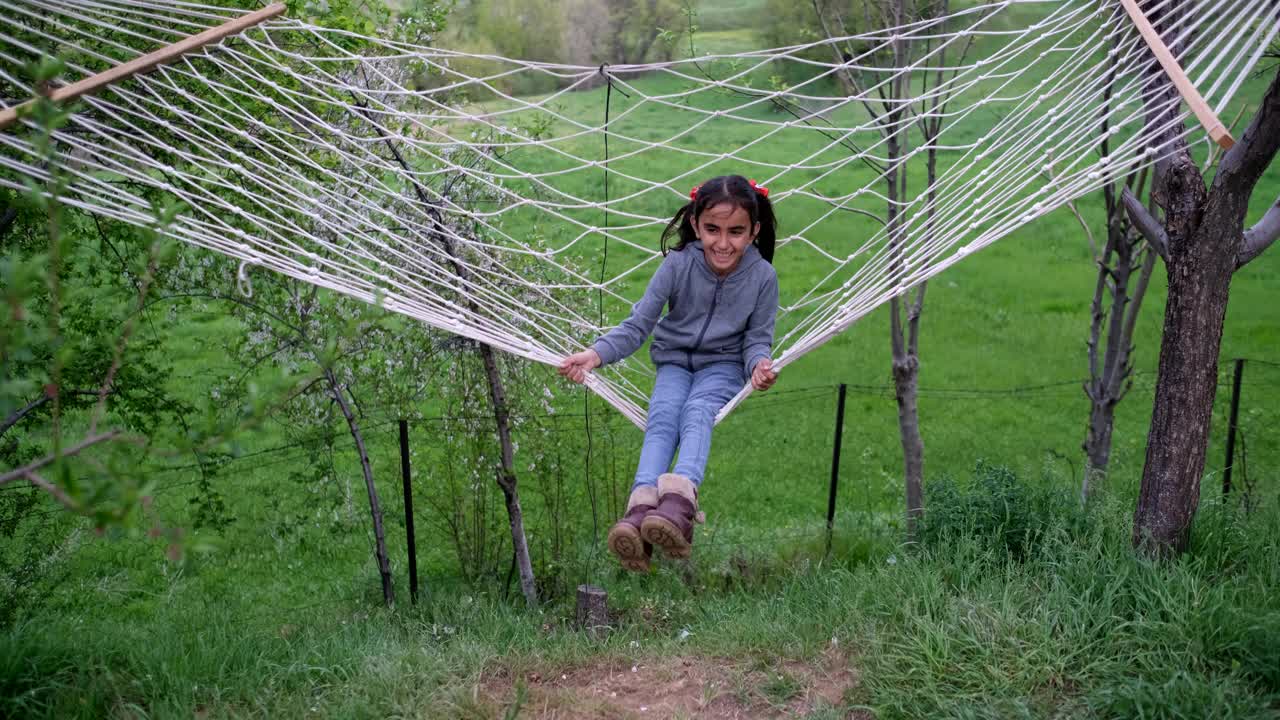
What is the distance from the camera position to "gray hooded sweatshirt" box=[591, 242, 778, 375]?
8.83ft

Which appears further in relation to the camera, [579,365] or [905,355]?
[905,355]

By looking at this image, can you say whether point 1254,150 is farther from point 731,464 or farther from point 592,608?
point 731,464

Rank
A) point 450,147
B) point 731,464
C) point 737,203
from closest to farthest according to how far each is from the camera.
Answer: point 737,203 → point 450,147 → point 731,464

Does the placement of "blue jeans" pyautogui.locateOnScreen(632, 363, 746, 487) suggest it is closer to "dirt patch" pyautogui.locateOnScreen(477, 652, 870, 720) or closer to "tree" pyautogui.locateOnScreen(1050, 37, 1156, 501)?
"dirt patch" pyautogui.locateOnScreen(477, 652, 870, 720)

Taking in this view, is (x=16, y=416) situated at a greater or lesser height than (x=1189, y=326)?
lesser

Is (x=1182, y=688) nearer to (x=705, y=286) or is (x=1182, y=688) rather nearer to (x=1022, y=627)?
(x=1022, y=627)

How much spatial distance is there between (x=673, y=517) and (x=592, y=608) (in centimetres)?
85

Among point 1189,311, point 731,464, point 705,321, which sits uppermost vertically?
point 1189,311

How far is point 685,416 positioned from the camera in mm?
2520

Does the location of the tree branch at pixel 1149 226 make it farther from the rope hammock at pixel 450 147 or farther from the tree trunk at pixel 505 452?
the tree trunk at pixel 505 452

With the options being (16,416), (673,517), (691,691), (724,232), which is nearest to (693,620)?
(691,691)

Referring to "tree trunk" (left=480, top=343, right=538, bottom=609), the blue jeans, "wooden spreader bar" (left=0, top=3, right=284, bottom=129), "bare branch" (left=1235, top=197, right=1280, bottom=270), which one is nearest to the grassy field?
"tree trunk" (left=480, top=343, right=538, bottom=609)

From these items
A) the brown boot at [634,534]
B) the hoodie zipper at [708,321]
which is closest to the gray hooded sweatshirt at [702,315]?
the hoodie zipper at [708,321]

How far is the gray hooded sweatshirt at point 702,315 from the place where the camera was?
8.83 feet
